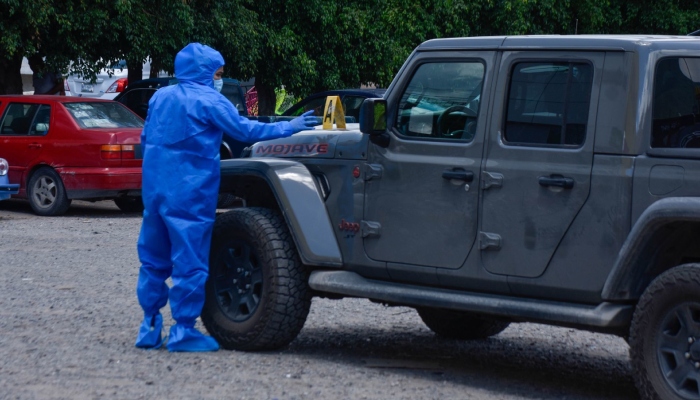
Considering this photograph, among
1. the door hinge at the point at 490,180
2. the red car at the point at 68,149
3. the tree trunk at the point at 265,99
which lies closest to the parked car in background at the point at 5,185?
the red car at the point at 68,149

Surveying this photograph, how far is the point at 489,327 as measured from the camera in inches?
307

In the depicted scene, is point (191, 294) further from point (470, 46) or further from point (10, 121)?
point (10, 121)

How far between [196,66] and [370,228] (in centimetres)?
140

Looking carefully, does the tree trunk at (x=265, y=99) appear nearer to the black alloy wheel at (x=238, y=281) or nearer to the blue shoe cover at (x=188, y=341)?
the black alloy wheel at (x=238, y=281)

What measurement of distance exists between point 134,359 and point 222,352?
516 mm

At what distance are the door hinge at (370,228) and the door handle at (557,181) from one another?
107 centimetres

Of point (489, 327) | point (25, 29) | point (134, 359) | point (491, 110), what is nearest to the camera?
A: point (491, 110)

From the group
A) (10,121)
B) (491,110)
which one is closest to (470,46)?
(491,110)

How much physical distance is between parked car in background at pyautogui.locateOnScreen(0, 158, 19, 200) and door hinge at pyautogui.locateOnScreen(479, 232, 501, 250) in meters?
10.2

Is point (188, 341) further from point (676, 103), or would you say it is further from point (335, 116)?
point (676, 103)

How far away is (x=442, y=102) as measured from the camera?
21.5 feet

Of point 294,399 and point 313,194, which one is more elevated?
point 313,194

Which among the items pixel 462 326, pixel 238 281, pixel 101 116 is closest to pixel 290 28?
pixel 101 116

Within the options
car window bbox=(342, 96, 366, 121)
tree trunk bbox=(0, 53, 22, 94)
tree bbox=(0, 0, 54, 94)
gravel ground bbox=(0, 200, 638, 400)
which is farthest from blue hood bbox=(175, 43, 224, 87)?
tree trunk bbox=(0, 53, 22, 94)
